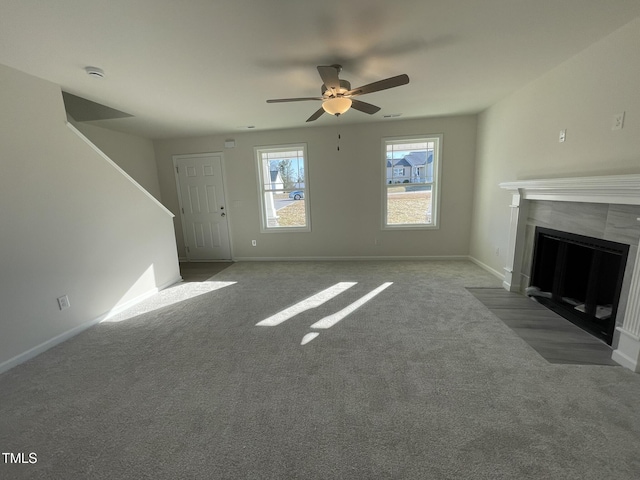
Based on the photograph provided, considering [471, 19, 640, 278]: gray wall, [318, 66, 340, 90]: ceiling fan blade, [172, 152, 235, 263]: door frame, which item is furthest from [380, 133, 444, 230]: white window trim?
[172, 152, 235, 263]: door frame

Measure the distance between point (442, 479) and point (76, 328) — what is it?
131 inches

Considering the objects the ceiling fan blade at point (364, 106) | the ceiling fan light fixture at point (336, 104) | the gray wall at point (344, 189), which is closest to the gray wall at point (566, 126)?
the gray wall at point (344, 189)

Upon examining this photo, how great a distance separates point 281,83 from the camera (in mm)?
2742

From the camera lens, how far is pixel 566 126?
2.55 metres

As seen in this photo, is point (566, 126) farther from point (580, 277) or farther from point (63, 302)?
point (63, 302)

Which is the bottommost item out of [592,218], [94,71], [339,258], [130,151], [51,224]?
[339,258]

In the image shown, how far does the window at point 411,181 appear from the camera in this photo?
15.1ft

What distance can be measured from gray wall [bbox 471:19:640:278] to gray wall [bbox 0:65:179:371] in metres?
4.83

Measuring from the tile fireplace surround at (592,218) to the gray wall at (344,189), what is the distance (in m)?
1.41

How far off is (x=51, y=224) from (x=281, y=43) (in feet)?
8.58

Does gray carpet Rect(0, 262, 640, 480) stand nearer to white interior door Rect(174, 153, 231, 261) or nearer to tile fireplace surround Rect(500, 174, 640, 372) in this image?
tile fireplace surround Rect(500, 174, 640, 372)

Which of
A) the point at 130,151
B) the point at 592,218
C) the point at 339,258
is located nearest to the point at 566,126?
the point at 592,218

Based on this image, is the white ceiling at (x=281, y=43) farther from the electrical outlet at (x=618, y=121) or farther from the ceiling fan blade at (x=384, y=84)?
the electrical outlet at (x=618, y=121)

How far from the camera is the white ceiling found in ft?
5.39
